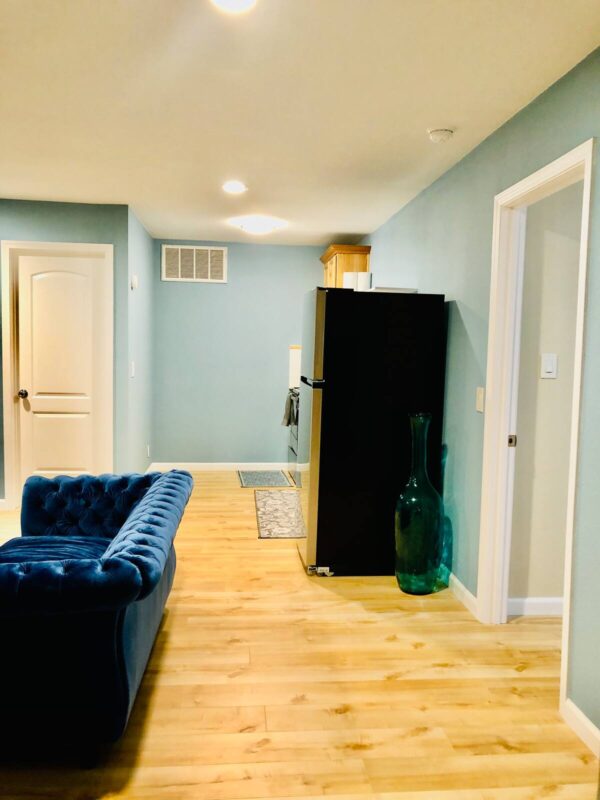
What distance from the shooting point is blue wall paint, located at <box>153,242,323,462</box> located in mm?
6535

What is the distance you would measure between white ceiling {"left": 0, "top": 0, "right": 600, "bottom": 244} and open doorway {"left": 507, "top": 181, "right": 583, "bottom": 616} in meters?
0.59

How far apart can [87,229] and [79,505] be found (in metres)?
2.61

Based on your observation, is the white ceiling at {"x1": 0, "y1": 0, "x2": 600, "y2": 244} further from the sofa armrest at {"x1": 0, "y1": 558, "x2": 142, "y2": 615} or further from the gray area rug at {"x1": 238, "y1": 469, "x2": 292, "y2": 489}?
the gray area rug at {"x1": 238, "y1": 469, "x2": 292, "y2": 489}

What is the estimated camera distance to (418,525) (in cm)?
336

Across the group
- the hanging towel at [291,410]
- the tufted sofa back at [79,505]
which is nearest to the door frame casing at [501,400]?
the tufted sofa back at [79,505]

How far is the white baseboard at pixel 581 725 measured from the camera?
209cm

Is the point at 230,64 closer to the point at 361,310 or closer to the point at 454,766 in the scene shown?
the point at 361,310

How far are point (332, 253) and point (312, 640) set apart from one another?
13.0 feet

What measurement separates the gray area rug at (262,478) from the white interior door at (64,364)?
1501mm

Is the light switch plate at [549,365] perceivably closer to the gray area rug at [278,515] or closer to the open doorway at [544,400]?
the open doorway at [544,400]

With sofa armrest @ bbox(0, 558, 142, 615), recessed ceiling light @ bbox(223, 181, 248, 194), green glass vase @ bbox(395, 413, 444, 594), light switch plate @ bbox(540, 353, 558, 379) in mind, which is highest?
recessed ceiling light @ bbox(223, 181, 248, 194)

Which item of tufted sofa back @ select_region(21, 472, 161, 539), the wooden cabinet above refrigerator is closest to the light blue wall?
the wooden cabinet above refrigerator

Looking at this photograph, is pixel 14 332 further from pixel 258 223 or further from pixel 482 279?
pixel 482 279

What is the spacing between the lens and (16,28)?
2131 mm
